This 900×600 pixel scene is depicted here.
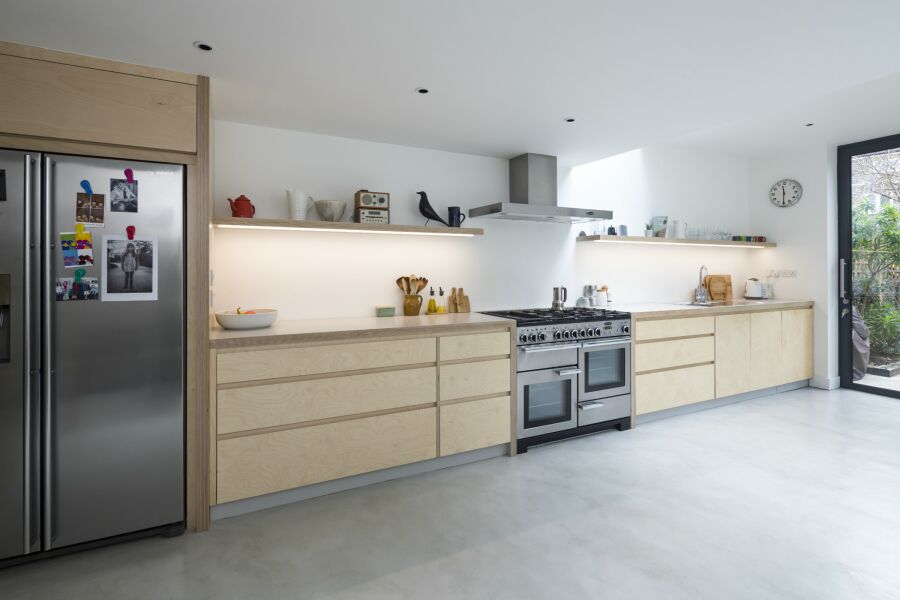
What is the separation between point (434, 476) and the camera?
3.04 meters

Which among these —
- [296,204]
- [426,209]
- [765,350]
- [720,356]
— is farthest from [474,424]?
[765,350]

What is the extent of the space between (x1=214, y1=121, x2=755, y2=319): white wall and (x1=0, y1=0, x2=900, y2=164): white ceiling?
1.20 ft

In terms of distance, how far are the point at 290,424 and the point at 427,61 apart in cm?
201

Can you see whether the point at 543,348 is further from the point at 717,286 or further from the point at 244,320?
the point at 717,286

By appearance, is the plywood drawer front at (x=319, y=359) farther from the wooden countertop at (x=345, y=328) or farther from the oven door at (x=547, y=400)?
the oven door at (x=547, y=400)

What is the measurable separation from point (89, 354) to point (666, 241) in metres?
4.53

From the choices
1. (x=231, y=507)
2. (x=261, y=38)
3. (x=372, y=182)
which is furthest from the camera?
(x=372, y=182)

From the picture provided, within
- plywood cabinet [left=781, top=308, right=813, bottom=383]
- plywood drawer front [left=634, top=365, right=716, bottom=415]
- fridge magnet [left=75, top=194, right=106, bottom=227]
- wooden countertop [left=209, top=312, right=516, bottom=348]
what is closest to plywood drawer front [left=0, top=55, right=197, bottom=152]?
fridge magnet [left=75, top=194, right=106, bottom=227]

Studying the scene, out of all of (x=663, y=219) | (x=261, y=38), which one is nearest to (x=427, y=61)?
(x=261, y=38)

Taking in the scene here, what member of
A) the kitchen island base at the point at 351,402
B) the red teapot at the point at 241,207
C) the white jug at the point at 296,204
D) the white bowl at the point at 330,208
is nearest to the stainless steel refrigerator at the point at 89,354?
the kitchen island base at the point at 351,402

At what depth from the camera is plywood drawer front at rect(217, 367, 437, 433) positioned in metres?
2.50

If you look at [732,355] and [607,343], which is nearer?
[607,343]

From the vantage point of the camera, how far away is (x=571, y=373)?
139 inches

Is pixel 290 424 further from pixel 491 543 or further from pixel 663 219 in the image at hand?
pixel 663 219
